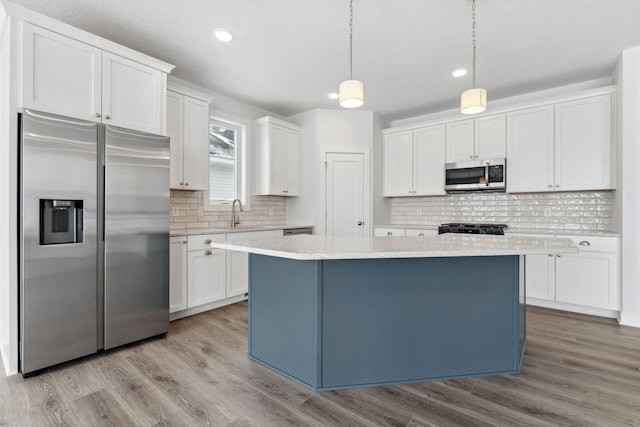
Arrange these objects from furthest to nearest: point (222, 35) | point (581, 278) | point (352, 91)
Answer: point (581, 278) < point (222, 35) < point (352, 91)

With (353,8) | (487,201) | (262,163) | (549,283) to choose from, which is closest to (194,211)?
(262,163)

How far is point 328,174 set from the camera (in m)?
4.84

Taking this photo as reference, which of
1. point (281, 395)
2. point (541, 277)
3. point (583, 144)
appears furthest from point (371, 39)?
point (541, 277)

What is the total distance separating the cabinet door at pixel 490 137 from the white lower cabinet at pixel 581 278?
1.36m

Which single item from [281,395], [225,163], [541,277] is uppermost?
[225,163]

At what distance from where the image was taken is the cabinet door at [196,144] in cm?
356

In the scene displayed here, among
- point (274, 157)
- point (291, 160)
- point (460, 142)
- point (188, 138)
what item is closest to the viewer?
point (188, 138)

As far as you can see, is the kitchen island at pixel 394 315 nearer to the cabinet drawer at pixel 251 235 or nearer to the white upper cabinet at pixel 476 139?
the cabinet drawer at pixel 251 235

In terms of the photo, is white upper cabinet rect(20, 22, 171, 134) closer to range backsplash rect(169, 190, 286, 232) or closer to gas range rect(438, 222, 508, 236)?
range backsplash rect(169, 190, 286, 232)

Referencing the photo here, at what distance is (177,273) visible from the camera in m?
3.22

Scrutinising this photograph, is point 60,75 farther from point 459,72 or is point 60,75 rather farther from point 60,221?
point 459,72

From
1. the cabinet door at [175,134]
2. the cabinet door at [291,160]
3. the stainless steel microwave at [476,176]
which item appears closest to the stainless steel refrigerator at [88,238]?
the cabinet door at [175,134]

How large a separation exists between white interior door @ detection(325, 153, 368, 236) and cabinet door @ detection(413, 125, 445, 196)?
32.3 inches

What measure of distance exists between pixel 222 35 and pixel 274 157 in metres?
1.95
